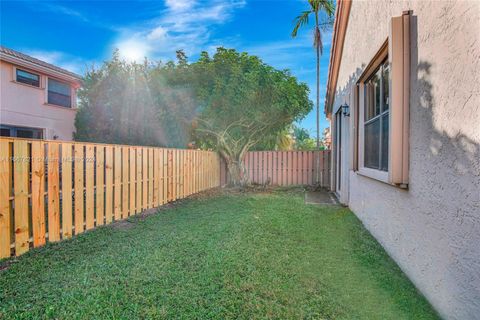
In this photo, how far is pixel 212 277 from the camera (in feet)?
8.68

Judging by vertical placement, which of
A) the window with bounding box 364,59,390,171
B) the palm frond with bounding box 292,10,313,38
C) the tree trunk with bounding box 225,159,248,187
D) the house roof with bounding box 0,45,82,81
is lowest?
the tree trunk with bounding box 225,159,248,187

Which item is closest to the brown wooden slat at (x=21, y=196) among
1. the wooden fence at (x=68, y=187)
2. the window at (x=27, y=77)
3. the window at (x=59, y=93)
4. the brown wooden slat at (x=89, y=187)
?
the wooden fence at (x=68, y=187)

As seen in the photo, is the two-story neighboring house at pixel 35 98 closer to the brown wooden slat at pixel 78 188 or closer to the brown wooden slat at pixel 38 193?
the brown wooden slat at pixel 78 188

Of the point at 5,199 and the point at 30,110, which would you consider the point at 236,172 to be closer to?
the point at 5,199

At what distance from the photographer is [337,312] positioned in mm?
2094

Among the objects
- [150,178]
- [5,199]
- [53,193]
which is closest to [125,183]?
[150,178]

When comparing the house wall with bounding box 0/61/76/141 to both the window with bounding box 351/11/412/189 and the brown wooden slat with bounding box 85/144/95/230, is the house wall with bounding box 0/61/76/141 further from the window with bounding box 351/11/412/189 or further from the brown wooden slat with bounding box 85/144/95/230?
the window with bounding box 351/11/412/189

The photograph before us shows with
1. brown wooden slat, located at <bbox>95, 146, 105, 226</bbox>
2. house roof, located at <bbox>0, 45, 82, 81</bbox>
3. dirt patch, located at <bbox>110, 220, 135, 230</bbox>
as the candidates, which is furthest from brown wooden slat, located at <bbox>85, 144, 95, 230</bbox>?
house roof, located at <bbox>0, 45, 82, 81</bbox>

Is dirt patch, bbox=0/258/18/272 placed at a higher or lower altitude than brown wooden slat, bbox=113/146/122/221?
lower

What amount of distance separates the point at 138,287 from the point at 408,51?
11.0ft

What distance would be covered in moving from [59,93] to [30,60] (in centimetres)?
196

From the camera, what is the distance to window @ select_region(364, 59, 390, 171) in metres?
3.42

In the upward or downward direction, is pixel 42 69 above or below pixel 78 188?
above

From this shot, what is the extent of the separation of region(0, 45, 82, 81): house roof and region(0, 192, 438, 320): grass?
33.4 ft
